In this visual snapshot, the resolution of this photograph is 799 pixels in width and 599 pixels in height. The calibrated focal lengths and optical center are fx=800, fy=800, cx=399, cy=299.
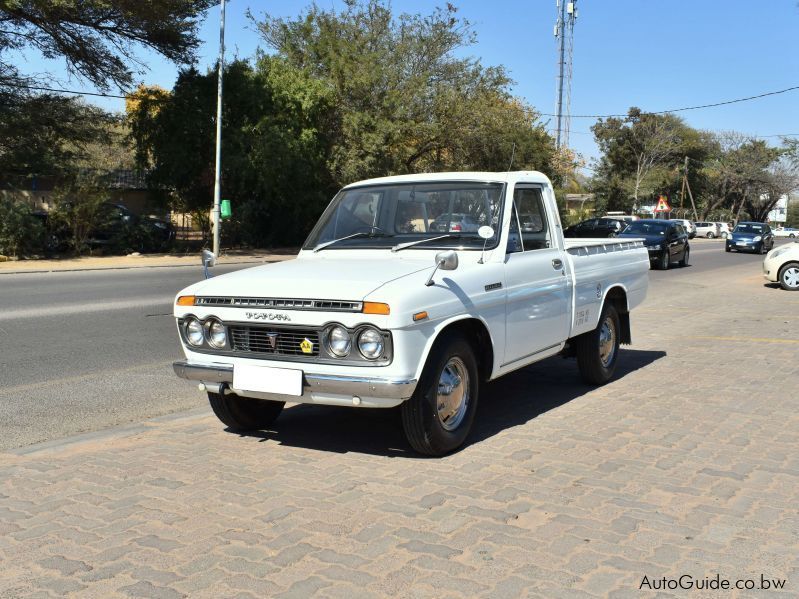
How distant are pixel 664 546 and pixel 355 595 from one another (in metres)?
1.52

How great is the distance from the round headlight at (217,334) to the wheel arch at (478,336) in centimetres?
133

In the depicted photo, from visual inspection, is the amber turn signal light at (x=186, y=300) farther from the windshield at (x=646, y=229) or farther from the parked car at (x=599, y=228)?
the parked car at (x=599, y=228)

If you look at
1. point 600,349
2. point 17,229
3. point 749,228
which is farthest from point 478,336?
point 749,228

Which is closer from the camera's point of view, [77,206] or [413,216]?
[413,216]

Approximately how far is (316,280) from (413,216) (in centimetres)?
138

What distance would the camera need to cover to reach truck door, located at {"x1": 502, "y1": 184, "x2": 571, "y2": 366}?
5.67m

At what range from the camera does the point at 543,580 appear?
3.42 meters

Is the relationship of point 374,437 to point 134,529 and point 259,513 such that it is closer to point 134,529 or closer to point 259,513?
point 259,513

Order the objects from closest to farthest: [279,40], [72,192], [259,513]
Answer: [259,513]
[72,192]
[279,40]

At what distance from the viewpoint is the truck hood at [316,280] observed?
4684mm

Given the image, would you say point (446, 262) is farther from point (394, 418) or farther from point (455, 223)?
point (394, 418)

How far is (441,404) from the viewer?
506 centimetres

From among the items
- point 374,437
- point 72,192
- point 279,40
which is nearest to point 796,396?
point 374,437

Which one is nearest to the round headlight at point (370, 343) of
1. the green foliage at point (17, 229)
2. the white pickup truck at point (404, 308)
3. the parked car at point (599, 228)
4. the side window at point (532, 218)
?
the white pickup truck at point (404, 308)
